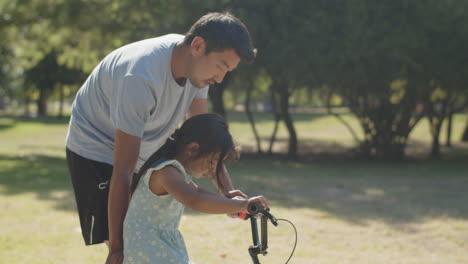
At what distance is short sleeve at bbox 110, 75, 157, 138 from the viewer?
2375 mm

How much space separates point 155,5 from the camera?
11953 millimetres

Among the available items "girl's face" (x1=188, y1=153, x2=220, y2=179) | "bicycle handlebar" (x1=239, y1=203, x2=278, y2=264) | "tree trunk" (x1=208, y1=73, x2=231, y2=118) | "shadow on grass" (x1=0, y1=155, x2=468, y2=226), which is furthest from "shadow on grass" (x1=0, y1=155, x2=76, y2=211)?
"bicycle handlebar" (x1=239, y1=203, x2=278, y2=264)

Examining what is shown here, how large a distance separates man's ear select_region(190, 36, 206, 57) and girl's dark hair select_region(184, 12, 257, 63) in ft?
0.05

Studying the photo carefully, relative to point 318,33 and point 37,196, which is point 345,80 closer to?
point 318,33

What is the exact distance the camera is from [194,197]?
240cm

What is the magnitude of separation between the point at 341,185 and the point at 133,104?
7.11 m

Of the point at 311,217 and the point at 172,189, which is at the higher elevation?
the point at 172,189

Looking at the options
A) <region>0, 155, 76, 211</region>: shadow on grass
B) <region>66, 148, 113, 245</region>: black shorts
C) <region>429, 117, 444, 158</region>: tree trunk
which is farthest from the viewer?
<region>429, 117, 444, 158</region>: tree trunk

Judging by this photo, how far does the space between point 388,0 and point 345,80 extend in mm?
1757

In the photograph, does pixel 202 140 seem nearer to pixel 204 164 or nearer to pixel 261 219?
pixel 204 164

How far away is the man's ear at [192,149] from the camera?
2547 mm

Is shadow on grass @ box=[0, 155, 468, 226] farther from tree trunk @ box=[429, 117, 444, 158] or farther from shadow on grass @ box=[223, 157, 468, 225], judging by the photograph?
tree trunk @ box=[429, 117, 444, 158]

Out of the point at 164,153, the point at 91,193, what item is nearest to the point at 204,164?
the point at 164,153

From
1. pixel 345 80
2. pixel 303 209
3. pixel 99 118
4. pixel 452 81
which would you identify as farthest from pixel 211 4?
pixel 99 118
